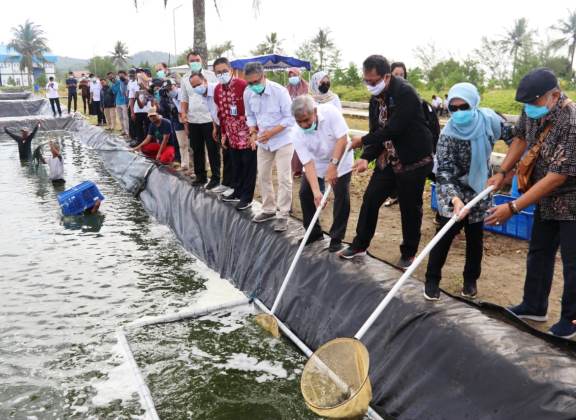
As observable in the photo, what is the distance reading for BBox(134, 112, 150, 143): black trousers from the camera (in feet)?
37.1

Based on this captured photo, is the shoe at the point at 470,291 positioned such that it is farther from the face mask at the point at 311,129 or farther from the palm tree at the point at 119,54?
the palm tree at the point at 119,54

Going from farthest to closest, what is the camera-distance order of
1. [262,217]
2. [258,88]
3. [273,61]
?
[273,61], [262,217], [258,88]

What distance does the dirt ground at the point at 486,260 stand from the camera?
378cm

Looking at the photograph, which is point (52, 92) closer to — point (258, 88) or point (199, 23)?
point (199, 23)

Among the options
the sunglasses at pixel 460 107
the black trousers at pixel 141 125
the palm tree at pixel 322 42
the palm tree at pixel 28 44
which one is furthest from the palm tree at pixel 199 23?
the palm tree at pixel 28 44

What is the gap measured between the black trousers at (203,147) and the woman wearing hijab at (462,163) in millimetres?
4146

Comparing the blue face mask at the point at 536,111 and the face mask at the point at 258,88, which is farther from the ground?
the face mask at the point at 258,88

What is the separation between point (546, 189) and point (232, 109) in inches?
157

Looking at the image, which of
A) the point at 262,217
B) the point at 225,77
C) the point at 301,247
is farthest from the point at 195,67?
the point at 301,247

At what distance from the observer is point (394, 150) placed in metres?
3.79

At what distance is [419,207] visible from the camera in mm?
3910

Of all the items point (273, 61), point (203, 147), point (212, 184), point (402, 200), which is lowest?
point (212, 184)

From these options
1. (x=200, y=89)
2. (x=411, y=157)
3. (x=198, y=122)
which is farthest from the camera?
(x=198, y=122)

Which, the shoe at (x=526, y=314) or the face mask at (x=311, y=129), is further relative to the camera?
the face mask at (x=311, y=129)
